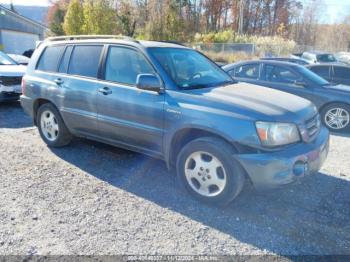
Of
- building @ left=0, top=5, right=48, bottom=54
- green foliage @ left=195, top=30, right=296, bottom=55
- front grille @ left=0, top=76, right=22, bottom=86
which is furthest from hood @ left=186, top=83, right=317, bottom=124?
green foliage @ left=195, top=30, right=296, bottom=55

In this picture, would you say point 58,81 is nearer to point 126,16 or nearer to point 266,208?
point 266,208

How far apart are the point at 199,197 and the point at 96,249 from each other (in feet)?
4.23

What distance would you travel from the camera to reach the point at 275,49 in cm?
2902

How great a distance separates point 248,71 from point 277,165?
17.3 feet

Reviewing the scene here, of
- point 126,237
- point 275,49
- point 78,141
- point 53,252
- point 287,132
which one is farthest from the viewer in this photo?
point 275,49

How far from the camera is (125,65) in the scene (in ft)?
14.0

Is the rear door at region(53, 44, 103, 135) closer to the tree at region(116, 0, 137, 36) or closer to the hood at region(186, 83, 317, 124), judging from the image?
the hood at region(186, 83, 317, 124)

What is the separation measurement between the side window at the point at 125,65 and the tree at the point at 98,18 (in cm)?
2871

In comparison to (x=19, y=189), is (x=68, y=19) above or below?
above

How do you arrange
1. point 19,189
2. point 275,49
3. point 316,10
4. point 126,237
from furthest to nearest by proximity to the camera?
point 316,10 → point 275,49 → point 19,189 → point 126,237

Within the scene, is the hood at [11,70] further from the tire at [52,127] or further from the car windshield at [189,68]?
the car windshield at [189,68]

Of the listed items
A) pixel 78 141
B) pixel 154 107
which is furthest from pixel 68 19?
pixel 154 107

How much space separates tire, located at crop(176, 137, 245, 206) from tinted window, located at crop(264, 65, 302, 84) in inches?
186

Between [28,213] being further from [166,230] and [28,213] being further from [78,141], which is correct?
[78,141]
